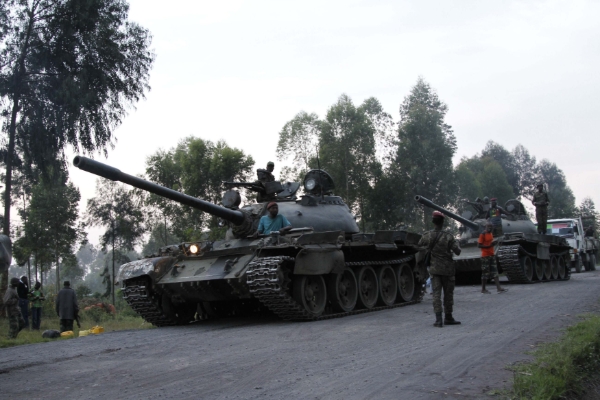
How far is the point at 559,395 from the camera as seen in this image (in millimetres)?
5188

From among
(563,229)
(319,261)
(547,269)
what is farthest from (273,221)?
(563,229)

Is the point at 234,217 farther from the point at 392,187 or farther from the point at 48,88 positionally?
the point at 392,187

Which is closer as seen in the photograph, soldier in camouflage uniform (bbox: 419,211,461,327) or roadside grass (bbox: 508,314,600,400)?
roadside grass (bbox: 508,314,600,400)

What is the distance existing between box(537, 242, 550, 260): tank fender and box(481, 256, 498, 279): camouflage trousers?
14.8 feet

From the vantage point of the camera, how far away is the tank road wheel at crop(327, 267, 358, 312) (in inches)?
494

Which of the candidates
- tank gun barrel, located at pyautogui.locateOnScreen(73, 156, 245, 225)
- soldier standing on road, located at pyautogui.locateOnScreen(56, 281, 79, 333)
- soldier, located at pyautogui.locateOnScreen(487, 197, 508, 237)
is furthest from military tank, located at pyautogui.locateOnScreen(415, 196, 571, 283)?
soldier standing on road, located at pyautogui.locateOnScreen(56, 281, 79, 333)

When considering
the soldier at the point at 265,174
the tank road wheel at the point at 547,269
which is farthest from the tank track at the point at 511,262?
the soldier at the point at 265,174

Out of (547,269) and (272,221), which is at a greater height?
(272,221)

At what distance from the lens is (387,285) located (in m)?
14.9

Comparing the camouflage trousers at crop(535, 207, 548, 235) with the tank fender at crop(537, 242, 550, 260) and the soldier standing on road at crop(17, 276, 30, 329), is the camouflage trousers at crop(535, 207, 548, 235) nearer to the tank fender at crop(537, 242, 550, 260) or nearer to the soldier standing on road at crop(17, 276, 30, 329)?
the tank fender at crop(537, 242, 550, 260)

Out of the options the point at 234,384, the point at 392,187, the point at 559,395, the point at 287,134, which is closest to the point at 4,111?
the point at 234,384

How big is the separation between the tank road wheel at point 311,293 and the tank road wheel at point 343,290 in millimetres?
281

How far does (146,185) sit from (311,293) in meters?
3.44

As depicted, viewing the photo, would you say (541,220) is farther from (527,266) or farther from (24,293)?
(24,293)
